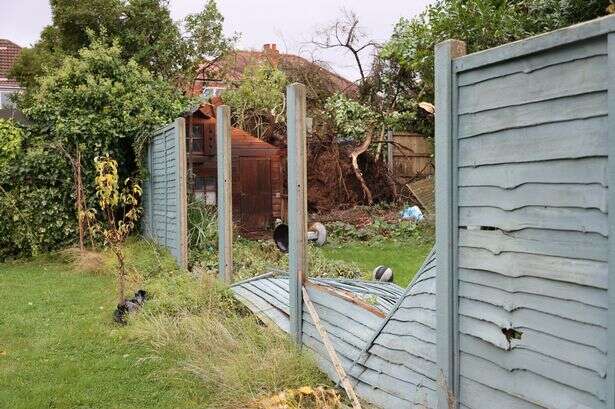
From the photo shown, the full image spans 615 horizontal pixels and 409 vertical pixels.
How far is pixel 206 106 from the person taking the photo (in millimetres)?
10875

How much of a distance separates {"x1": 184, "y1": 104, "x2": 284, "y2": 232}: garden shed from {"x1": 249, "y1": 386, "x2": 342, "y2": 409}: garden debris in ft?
23.5

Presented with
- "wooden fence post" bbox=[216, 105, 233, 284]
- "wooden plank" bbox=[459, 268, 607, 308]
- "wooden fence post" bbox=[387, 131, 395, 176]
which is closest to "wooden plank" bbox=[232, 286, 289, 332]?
"wooden fence post" bbox=[216, 105, 233, 284]

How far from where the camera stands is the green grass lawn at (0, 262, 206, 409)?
3.92m

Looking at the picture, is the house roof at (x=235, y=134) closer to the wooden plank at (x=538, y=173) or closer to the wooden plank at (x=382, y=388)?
the wooden plank at (x=382, y=388)

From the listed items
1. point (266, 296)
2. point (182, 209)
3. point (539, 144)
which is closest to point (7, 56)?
point (182, 209)

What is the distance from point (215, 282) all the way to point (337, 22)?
13.0 metres

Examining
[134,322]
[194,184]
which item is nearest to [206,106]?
[194,184]

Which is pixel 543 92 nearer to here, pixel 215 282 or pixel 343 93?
pixel 215 282

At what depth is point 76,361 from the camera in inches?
185

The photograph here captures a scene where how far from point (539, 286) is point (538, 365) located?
0.87 ft

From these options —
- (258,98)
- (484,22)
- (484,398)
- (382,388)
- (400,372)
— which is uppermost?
(258,98)

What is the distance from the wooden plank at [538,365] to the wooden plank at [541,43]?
1.00 m

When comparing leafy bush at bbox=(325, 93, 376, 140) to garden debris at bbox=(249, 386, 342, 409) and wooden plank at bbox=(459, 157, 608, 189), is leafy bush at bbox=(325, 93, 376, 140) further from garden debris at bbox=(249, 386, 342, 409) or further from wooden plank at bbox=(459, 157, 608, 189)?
wooden plank at bbox=(459, 157, 608, 189)

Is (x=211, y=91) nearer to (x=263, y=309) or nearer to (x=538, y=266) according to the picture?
(x=263, y=309)
